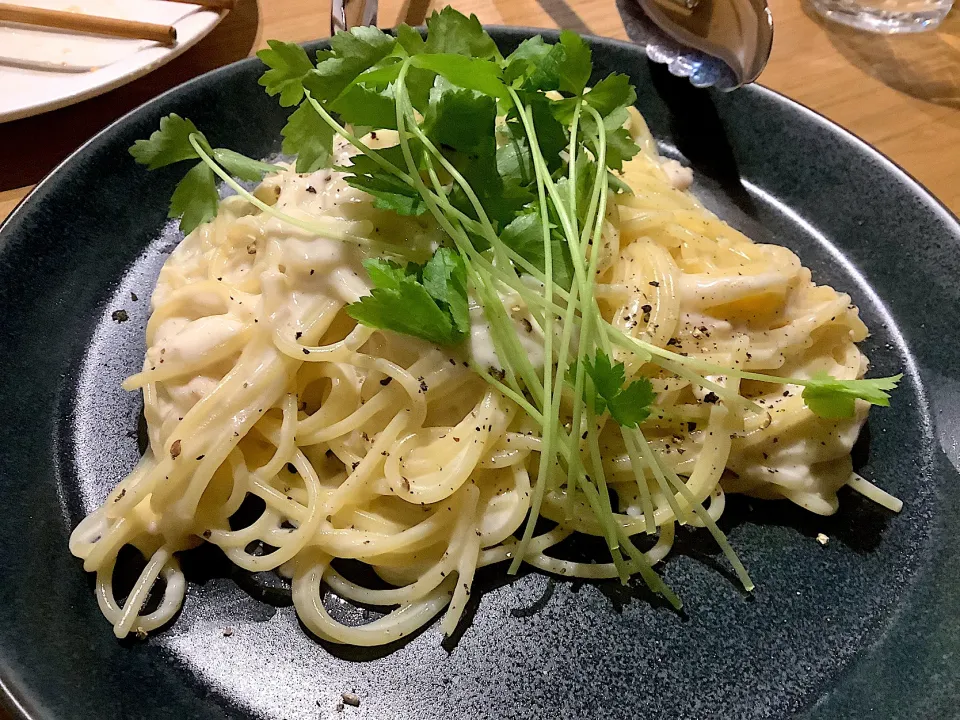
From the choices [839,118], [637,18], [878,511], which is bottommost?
[878,511]

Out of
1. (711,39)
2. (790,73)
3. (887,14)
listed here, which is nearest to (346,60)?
(711,39)

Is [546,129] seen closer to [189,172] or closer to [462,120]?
[462,120]

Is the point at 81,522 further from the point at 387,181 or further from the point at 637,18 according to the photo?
the point at 637,18

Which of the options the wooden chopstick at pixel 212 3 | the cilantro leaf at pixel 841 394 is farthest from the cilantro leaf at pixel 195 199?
the cilantro leaf at pixel 841 394

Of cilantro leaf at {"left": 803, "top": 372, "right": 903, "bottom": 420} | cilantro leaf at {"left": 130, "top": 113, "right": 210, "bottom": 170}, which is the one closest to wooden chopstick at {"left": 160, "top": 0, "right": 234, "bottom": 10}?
cilantro leaf at {"left": 130, "top": 113, "right": 210, "bottom": 170}

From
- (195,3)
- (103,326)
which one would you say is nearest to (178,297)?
(103,326)

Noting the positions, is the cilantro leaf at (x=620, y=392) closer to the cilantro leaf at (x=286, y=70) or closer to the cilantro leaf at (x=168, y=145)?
the cilantro leaf at (x=286, y=70)
